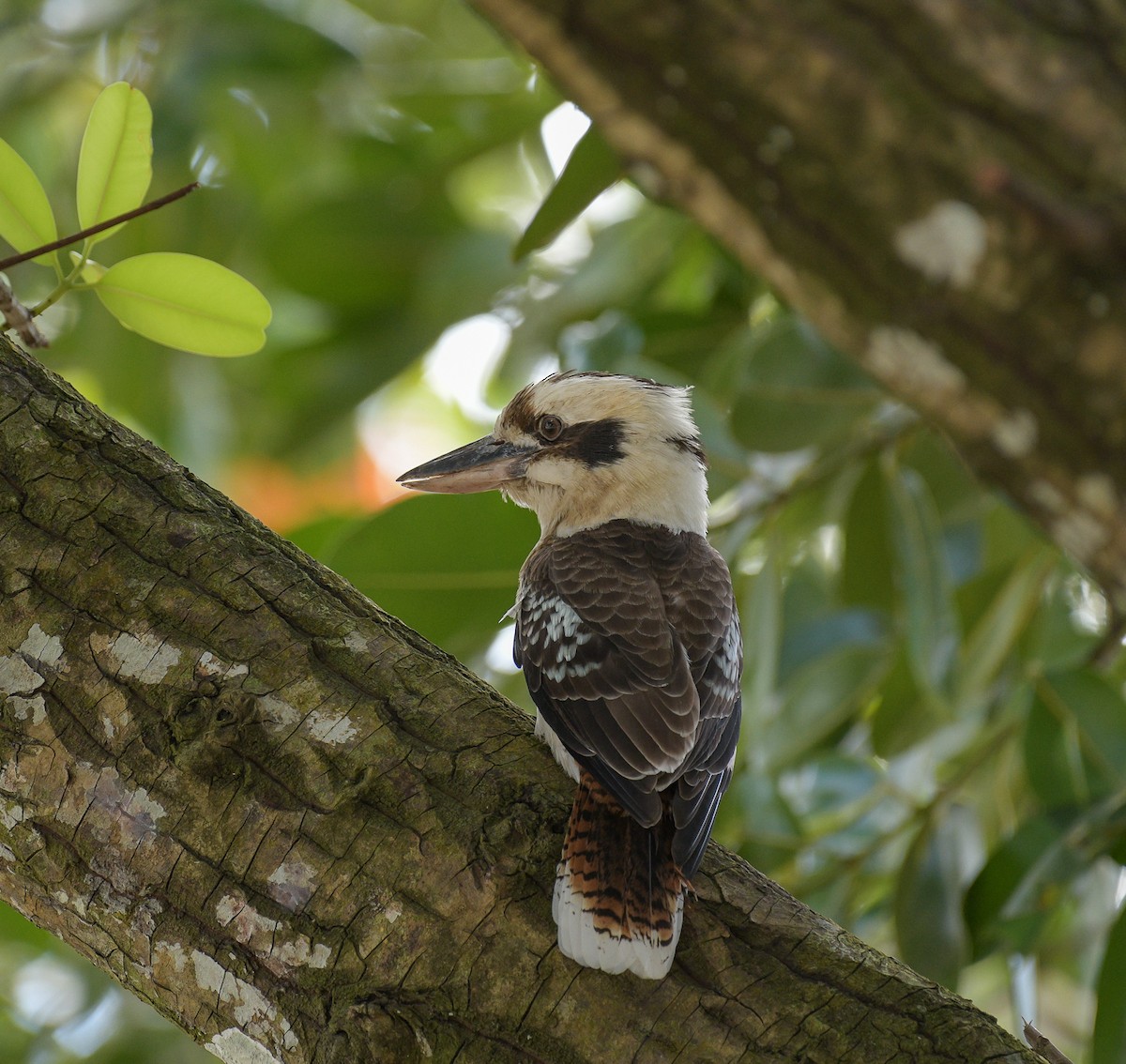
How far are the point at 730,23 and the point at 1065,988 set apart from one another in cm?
423

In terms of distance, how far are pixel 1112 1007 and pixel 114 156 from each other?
2.13 m

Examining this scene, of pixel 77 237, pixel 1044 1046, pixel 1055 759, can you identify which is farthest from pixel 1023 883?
pixel 77 237

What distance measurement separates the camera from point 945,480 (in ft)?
9.50

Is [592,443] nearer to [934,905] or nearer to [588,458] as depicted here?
[588,458]

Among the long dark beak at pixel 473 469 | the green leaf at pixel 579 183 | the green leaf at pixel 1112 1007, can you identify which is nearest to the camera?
the green leaf at pixel 579 183

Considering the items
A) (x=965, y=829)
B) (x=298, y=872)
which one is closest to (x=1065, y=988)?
(x=965, y=829)

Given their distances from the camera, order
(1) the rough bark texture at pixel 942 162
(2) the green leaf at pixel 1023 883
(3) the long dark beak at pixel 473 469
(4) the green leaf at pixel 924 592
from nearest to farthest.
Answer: (1) the rough bark texture at pixel 942 162 < (2) the green leaf at pixel 1023 883 < (4) the green leaf at pixel 924 592 < (3) the long dark beak at pixel 473 469

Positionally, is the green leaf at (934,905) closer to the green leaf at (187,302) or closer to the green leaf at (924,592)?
the green leaf at (924,592)

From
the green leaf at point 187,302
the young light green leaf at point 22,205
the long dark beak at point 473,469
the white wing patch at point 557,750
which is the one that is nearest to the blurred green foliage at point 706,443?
the long dark beak at point 473,469

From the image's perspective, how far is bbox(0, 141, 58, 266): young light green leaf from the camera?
1.69 meters

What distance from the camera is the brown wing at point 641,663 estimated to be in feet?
6.25

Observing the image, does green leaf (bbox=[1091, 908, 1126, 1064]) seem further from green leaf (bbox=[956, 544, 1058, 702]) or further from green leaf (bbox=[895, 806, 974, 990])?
green leaf (bbox=[956, 544, 1058, 702])

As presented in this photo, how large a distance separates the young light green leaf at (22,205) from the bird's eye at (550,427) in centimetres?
134

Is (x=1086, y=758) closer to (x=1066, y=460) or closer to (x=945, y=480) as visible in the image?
(x=945, y=480)
